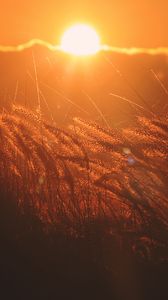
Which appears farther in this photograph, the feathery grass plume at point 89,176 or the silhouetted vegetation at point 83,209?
the feathery grass plume at point 89,176

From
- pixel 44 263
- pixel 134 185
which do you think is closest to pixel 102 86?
pixel 134 185

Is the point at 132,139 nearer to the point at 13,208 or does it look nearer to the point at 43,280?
the point at 13,208

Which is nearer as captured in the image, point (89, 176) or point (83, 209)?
point (83, 209)

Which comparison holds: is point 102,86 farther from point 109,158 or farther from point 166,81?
point 109,158

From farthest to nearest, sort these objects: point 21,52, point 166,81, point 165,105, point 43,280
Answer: point 21,52
point 166,81
point 165,105
point 43,280

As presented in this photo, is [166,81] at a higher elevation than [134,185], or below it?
higher

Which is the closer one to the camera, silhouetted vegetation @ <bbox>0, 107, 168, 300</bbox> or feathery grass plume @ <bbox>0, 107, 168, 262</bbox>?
silhouetted vegetation @ <bbox>0, 107, 168, 300</bbox>

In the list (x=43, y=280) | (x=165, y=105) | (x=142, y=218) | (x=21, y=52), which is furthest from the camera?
(x=21, y=52)

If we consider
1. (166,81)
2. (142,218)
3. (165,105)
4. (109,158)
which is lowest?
(142,218)

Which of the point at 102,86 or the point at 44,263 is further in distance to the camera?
the point at 102,86

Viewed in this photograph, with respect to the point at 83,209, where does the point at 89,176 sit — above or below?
above
